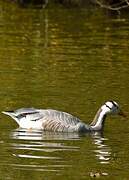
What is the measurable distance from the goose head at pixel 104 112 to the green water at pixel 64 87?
8.3 inches

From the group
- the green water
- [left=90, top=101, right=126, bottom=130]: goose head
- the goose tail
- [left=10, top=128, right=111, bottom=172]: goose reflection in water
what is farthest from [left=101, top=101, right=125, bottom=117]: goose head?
the goose tail

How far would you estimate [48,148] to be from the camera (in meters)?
16.9

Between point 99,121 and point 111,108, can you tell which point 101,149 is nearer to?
point 99,121

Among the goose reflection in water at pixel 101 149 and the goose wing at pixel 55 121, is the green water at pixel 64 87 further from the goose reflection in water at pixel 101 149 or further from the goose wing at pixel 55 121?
the goose wing at pixel 55 121

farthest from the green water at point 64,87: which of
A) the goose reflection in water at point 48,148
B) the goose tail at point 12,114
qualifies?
the goose tail at point 12,114

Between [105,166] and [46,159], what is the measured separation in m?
1.01

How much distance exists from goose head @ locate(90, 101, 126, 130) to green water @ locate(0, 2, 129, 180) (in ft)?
0.69

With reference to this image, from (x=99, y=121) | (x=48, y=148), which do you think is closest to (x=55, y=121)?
(x=99, y=121)

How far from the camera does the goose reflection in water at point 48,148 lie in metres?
15.5

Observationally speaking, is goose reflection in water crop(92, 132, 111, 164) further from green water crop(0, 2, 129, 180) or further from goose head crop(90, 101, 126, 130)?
goose head crop(90, 101, 126, 130)

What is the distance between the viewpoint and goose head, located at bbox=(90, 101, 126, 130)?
18.9 meters

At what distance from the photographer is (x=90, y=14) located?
41.6 meters

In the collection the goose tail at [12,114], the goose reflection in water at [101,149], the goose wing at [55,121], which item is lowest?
the goose reflection in water at [101,149]

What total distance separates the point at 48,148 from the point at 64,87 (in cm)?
535
